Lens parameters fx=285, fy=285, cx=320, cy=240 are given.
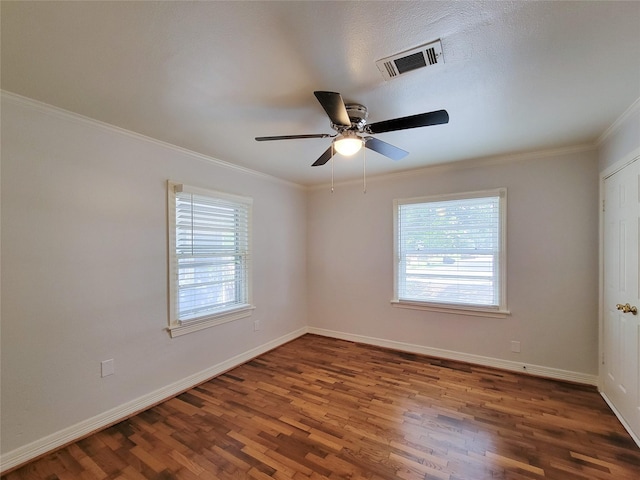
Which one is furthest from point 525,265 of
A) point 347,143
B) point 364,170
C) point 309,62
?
point 309,62

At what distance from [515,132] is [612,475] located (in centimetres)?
259

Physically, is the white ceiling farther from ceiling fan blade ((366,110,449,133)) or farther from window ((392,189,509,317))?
window ((392,189,509,317))

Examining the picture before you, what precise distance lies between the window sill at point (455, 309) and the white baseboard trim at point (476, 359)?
50cm

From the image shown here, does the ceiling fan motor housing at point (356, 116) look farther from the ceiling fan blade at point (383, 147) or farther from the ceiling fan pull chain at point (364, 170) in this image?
the ceiling fan pull chain at point (364, 170)

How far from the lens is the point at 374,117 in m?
2.24

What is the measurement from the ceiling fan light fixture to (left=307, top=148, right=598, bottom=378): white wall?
2.05 meters

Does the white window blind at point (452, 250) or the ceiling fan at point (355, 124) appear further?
the white window blind at point (452, 250)

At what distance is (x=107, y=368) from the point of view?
7.76ft

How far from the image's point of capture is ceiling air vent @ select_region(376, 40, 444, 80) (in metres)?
1.49

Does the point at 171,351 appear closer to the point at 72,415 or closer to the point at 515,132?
the point at 72,415

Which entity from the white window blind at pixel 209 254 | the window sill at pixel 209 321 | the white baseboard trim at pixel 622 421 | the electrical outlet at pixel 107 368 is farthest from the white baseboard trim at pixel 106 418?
the white baseboard trim at pixel 622 421

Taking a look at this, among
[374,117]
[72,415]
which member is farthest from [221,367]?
[374,117]

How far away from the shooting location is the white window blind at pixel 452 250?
3.35 m

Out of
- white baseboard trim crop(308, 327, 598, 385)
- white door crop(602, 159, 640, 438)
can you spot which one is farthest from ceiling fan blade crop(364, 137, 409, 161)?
white baseboard trim crop(308, 327, 598, 385)
